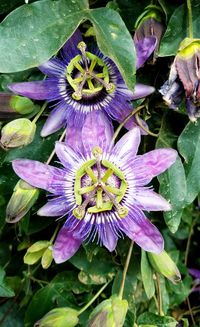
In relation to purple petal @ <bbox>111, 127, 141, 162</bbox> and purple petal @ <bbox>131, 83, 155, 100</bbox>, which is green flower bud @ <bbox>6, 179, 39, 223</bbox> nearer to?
purple petal @ <bbox>111, 127, 141, 162</bbox>

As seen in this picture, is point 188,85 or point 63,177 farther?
point 63,177

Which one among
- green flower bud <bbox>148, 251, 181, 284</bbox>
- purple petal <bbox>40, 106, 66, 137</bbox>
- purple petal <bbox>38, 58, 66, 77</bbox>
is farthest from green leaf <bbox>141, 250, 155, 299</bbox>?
purple petal <bbox>38, 58, 66, 77</bbox>

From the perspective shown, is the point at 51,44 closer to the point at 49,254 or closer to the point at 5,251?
the point at 49,254

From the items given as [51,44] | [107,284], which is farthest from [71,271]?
[51,44]

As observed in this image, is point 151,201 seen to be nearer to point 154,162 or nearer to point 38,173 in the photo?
point 154,162

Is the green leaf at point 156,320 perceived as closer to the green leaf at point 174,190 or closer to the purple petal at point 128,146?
the green leaf at point 174,190

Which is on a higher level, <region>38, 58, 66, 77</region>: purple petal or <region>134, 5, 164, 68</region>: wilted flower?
<region>134, 5, 164, 68</region>: wilted flower
